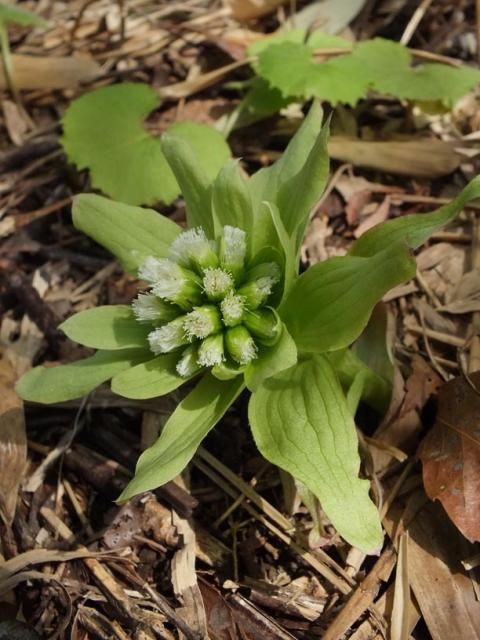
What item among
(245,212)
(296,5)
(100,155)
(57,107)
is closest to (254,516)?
(245,212)

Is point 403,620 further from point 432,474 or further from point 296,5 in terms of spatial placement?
point 296,5

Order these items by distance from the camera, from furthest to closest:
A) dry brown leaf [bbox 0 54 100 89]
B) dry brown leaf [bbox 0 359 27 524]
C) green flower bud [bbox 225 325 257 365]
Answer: dry brown leaf [bbox 0 54 100 89], dry brown leaf [bbox 0 359 27 524], green flower bud [bbox 225 325 257 365]

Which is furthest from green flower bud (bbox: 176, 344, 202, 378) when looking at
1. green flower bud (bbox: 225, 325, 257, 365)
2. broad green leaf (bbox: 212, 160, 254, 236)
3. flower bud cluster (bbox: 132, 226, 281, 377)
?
broad green leaf (bbox: 212, 160, 254, 236)

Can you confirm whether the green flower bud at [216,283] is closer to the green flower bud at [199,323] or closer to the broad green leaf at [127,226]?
the green flower bud at [199,323]

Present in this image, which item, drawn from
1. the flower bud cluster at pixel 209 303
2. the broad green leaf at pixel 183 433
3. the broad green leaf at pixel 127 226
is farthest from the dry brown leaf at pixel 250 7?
the broad green leaf at pixel 183 433

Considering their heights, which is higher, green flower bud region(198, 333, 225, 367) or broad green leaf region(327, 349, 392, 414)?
green flower bud region(198, 333, 225, 367)

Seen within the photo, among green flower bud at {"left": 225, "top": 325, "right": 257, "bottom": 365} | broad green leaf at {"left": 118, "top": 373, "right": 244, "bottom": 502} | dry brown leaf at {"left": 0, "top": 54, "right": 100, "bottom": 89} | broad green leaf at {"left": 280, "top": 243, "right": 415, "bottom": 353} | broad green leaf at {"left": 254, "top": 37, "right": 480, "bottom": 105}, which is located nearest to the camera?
broad green leaf at {"left": 280, "top": 243, "right": 415, "bottom": 353}

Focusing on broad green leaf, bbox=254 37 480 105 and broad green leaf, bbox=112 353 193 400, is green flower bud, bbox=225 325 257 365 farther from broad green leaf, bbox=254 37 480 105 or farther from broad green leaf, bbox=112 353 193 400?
broad green leaf, bbox=254 37 480 105
